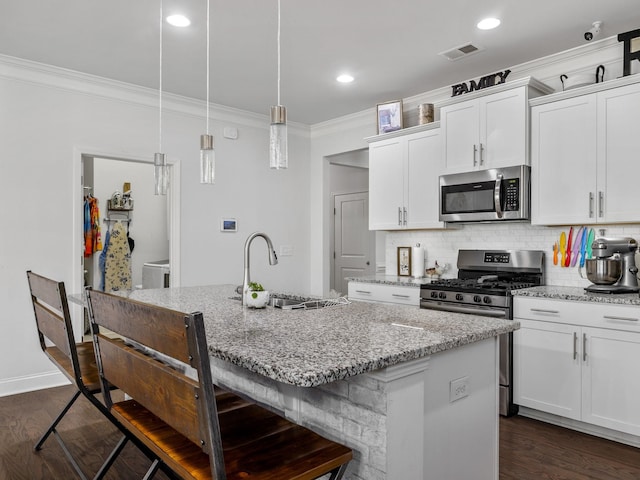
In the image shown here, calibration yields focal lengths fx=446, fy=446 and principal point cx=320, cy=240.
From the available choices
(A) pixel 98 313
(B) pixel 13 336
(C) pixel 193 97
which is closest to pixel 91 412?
(B) pixel 13 336

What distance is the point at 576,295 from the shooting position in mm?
2826

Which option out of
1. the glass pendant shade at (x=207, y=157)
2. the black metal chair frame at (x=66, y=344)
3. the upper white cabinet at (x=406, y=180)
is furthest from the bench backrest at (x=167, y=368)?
the upper white cabinet at (x=406, y=180)

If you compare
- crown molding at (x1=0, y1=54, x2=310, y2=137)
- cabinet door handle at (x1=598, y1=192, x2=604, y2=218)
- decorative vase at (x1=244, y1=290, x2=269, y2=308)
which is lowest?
decorative vase at (x1=244, y1=290, x2=269, y2=308)

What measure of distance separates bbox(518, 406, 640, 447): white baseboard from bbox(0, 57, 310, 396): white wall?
3136mm

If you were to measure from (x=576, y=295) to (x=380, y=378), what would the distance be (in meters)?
2.13

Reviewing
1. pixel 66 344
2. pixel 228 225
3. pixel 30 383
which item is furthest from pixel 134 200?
pixel 66 344

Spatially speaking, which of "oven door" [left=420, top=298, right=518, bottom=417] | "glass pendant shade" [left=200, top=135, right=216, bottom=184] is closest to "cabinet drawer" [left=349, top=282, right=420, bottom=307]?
"oven door" [left=420, top=298, right=518, bottom=417]

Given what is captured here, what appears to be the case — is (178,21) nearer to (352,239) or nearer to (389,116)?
(389,116)

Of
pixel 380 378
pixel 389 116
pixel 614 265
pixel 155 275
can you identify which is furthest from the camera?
pixel 155 275

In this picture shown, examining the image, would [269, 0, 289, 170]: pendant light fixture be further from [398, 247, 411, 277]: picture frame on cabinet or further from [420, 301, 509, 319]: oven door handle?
[398, 247, 411, 277]: picture frame on cabinet

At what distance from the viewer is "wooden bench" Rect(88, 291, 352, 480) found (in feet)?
3.30

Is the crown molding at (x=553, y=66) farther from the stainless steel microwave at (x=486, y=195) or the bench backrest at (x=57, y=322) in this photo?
the bench backrest at (x=57, y=322)

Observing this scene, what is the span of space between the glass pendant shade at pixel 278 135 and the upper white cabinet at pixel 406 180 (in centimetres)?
236

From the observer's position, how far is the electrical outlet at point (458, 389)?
62.8 inches
